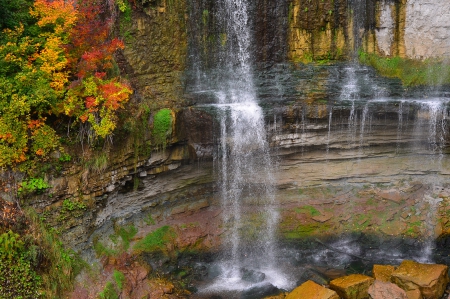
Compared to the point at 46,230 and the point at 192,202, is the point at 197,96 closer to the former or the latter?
the point at 192,202

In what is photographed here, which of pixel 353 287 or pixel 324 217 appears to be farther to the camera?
pixel 324 217

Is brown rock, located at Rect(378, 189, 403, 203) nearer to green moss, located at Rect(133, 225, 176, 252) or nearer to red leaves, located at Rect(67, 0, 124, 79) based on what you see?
green moss, located at Rect(133, 225, 176, 252)

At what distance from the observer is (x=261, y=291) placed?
1252cm

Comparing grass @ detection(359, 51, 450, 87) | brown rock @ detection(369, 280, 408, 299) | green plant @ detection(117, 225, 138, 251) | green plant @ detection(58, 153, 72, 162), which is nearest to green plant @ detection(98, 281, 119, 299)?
green plant @ detection(117, 225, 138, 251)

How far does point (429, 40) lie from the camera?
1493 centimetres

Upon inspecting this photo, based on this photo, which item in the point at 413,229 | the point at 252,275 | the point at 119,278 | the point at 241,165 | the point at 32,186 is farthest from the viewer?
the point at 413,229

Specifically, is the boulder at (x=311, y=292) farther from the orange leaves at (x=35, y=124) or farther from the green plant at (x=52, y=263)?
the orange leaves at (x=35, y=124)

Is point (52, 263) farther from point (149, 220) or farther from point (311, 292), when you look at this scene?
point (311, 292)

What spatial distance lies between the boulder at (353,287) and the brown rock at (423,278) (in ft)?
2.65

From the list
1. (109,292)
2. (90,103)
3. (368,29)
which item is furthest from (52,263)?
(368,29)

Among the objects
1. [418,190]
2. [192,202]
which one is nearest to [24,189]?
[192,202]

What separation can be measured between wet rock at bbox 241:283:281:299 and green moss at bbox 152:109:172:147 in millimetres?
4981

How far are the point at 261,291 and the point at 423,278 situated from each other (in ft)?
14.5

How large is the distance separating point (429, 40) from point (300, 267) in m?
8.89
